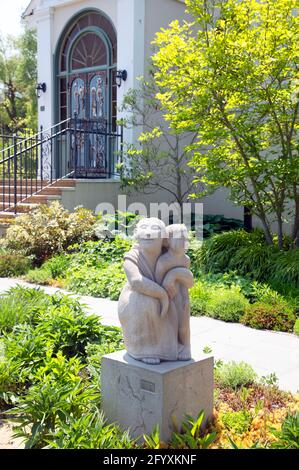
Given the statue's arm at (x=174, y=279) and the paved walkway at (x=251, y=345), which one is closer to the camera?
the statue's arm at (x=174, y=279)

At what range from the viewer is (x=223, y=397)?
13.1ft

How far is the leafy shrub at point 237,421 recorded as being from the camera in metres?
3.48

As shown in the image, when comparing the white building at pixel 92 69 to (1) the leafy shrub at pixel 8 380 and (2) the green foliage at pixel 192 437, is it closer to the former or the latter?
A: (1) the leafy shrub at pixel 8 380

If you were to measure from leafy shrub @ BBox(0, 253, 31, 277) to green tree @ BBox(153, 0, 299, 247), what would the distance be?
142 inches

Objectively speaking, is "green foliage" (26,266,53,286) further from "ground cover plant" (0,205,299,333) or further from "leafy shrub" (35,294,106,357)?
"leafy shrub" (35,294,106,357)

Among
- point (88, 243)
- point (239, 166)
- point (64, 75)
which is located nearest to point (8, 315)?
point (88, 243)

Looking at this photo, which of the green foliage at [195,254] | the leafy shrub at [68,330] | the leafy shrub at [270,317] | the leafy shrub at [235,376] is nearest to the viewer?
the leafy shrub at [235,376]

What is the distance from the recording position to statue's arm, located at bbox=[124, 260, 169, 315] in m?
3.34

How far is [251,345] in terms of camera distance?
5395 millimetres

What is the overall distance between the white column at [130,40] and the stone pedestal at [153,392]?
950 centimetres

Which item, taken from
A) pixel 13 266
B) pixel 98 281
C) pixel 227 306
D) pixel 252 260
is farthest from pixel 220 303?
pixel 13 266

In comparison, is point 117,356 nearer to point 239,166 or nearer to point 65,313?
point 65,313

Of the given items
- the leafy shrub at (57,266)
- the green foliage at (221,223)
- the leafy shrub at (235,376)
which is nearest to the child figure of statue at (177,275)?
the leafy shrub at (235,376)
